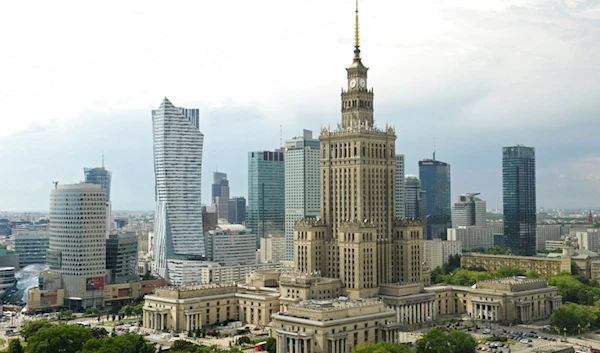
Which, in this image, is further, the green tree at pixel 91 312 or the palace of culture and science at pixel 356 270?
the green tree at pixel 91 312

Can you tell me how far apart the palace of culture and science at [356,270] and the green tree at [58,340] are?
1380 inches

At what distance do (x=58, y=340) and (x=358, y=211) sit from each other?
7001 cm

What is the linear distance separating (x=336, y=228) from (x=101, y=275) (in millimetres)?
77882

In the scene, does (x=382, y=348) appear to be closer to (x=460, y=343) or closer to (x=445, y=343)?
(x=445, y=343)

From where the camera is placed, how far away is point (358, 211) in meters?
154

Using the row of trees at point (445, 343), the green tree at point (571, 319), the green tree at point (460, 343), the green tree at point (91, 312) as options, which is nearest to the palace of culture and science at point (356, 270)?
the green tree at point (571, 319)

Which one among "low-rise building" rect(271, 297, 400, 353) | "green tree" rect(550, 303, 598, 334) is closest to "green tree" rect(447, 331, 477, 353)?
"low-rise building" rect(271, 297, 400, 353)

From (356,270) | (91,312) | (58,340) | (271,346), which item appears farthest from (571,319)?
(91,312)

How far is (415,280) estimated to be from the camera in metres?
161

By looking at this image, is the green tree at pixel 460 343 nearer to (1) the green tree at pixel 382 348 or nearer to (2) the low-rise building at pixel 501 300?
(1) the green tree at pixel 382 348

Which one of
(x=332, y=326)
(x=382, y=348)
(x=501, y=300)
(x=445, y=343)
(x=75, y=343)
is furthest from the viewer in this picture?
(x=501, y=300)

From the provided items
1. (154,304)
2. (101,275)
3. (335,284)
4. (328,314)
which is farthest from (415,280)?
(101,275)

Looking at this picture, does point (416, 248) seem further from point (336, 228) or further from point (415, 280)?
point (336, 228)

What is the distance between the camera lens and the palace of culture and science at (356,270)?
150 m
